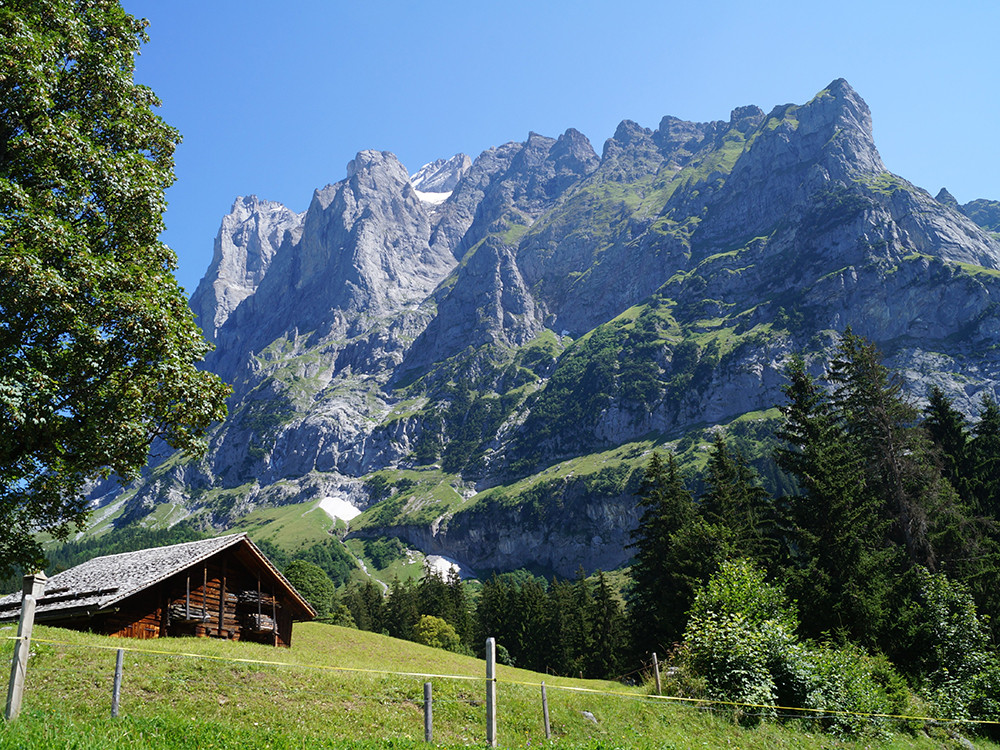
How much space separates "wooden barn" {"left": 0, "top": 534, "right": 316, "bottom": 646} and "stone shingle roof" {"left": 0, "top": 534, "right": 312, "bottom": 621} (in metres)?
0.05

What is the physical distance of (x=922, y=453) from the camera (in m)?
39.8

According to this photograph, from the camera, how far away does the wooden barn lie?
31.4 metres

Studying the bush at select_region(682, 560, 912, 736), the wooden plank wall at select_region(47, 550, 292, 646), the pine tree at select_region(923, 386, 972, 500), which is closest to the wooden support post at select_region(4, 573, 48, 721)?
the bush at select_region(682, 560, 912, 736)

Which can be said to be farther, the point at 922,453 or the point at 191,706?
the point at 922,453

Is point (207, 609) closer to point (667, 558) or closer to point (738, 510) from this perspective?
point (667, 558)

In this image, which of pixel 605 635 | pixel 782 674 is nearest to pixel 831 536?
pixel 782 674

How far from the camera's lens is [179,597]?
34.2 m

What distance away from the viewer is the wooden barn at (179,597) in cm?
3136

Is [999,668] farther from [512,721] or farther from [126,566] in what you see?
[126,566]

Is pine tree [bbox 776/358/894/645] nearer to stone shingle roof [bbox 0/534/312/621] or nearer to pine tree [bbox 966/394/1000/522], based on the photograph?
pine tree [bbox 966/394/1000/522]

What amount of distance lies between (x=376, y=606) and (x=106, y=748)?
4398 inches

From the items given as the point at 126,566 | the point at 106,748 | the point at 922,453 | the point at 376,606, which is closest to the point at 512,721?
the point at 106,748

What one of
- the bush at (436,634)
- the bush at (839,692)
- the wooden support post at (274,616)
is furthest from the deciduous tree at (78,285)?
the bush at (436,634)

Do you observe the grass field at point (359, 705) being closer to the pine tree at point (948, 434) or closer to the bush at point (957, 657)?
the bush at point (957, 657)
